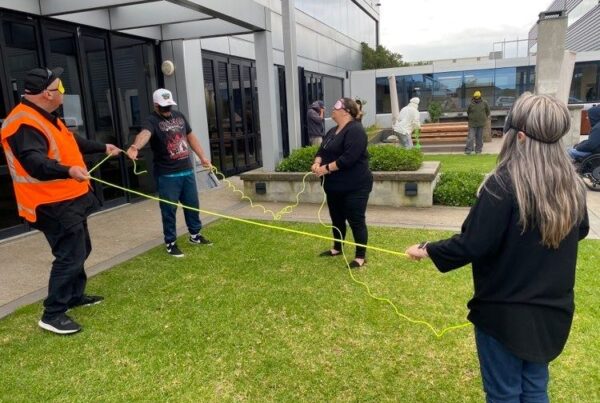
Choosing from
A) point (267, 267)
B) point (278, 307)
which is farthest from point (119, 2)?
point (278, 307)

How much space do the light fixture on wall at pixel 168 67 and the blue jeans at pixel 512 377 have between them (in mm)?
8122

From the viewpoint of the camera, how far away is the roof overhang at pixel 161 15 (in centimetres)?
626

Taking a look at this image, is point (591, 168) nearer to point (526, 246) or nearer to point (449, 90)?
point (526, 246)

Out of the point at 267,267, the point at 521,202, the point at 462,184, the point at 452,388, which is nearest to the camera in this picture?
the point at 521,202

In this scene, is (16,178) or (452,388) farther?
(16,178)

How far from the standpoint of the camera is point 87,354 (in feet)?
11.2

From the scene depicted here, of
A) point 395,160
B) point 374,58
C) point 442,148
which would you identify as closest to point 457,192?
point 395,160

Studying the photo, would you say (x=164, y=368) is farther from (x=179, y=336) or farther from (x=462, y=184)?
(x=462, y=184)

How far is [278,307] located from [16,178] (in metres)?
2.25

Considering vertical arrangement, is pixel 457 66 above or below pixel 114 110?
above

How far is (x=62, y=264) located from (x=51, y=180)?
0.66 meters

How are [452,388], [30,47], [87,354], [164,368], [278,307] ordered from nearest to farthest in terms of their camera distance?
[452,388], [164,368], [87,354], [278,307], [30,47]

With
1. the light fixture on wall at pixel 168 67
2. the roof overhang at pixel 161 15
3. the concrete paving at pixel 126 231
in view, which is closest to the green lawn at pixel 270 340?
the concrete paving at pixel 126 231

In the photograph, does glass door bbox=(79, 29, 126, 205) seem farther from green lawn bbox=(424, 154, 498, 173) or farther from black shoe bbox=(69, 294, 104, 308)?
green lawn bbox=(424, 154, 498, 173)
